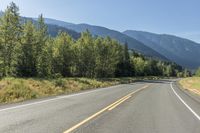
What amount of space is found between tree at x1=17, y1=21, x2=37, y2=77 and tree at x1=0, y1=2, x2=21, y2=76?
5616mm

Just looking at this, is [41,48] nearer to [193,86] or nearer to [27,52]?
[27,52]

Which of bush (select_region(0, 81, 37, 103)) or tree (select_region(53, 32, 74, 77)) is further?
tree (select_region(53, 32, 74, 77))

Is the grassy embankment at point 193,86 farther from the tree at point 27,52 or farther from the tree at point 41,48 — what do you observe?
the tree at point 27,52

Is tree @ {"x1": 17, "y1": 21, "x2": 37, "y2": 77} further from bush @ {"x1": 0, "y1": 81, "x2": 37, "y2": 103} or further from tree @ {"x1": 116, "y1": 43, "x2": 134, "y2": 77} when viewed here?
tree @ {"x1": 116, "y1": 43, "x2": 134, "y2": 77}

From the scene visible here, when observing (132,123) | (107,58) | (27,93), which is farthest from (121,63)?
(132,123)

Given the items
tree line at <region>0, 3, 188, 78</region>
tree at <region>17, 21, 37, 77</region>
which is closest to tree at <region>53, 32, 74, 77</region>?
tree line at <region>0, 3, 188, 78</region>

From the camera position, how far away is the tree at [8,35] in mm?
57597

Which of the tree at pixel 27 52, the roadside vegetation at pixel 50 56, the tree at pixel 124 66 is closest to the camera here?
the roadside vegetation at pixel 50 56

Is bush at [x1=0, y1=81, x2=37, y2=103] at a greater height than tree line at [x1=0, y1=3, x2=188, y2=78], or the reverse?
tree line at [x1=0, y1=3, x2=188, y2=78]

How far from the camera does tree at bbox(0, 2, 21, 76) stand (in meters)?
57.6

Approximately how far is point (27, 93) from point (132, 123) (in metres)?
15.3

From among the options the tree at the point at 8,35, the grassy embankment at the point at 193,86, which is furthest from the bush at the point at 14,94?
the tree at the point at 8,35

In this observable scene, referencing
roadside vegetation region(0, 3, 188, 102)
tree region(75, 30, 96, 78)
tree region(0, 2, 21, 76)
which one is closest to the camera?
roadside vegetation region(0, 3, 188, 102)

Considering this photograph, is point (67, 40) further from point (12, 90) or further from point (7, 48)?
point (12, 90)
